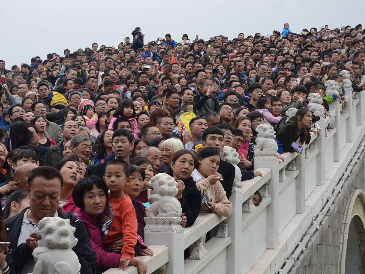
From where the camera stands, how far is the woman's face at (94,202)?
5.32 meters

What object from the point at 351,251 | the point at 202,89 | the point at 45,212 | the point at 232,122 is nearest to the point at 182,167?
the point at 45,212

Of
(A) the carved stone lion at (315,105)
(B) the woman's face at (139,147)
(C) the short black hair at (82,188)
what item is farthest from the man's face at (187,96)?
(C) the short black hair at (82,188)

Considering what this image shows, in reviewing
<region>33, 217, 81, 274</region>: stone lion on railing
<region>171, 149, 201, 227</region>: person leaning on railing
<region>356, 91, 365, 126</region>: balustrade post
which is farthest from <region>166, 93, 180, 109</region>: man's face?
<region>33, 217, 81, 274</region>: stone lion on railing

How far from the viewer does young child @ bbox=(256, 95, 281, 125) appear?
1154 cm

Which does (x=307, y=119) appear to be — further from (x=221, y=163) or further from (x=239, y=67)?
(x=239, y=67)

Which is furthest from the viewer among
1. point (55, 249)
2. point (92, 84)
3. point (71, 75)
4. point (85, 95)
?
point (71, 75)

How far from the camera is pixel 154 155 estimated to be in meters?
7.39

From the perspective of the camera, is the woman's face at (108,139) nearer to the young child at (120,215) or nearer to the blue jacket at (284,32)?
the young child at (120,215)

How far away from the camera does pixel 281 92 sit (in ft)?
41.9

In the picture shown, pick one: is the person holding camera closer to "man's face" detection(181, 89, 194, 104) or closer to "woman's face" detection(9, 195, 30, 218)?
"man's face" detection(181, 89, 194, 104)

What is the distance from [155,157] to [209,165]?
27.3 inches

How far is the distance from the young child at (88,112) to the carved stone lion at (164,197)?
228 inches

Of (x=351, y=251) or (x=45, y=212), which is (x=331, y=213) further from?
(x=45, y=212)

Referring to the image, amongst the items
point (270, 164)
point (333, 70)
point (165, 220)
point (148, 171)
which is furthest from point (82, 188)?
point (333, 70)
